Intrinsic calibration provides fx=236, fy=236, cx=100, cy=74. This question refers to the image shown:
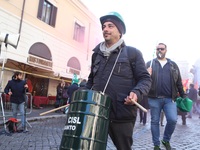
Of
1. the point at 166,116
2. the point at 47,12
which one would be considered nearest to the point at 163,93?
the point at 166,116

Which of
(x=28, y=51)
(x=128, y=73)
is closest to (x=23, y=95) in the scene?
(x=128, y=73)

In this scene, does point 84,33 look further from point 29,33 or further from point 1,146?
point 1,146

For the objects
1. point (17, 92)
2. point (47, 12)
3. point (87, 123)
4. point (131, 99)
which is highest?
point (47, 12)

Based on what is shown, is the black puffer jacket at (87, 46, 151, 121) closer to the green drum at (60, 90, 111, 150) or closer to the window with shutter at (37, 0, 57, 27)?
the green drum at (60, 90, 111, 150)

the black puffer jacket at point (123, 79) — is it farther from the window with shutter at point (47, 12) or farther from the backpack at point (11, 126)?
the window with shutter at point (47, 12)

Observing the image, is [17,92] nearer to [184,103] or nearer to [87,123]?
[184,103]

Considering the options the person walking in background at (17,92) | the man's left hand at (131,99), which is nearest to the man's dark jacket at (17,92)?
the person walking in background at (17,92)

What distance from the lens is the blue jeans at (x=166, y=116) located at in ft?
13.3

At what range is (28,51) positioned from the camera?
46.4 feet

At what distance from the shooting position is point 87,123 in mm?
1930

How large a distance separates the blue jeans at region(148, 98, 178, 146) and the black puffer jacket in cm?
189

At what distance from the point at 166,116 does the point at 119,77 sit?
7.01ft

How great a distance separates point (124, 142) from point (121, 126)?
157 mm

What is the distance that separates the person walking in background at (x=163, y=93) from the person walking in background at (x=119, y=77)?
6.01 ft
